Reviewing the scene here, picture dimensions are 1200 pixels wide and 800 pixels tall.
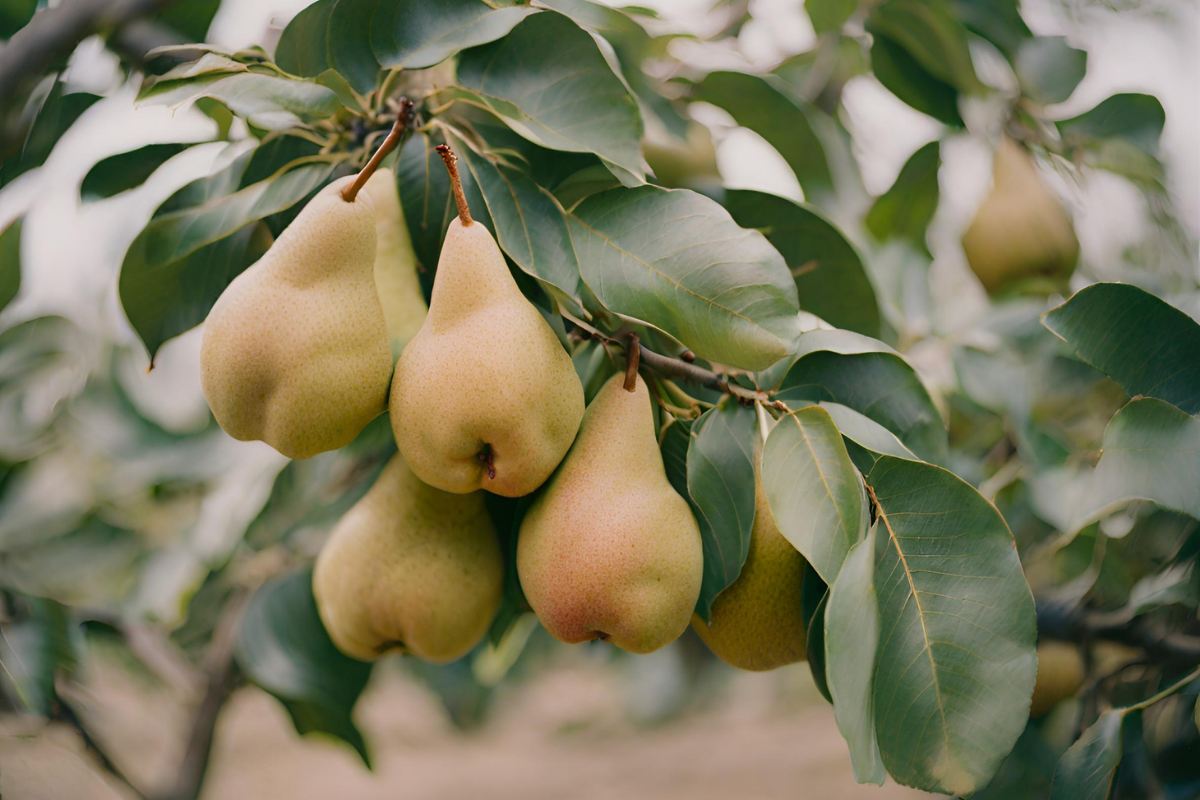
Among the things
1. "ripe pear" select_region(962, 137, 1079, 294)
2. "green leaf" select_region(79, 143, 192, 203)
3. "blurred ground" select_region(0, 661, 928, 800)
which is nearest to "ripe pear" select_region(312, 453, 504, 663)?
"green leaf" select_region(79, 143, 192, 203)

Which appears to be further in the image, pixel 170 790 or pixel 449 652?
pixel 170 790

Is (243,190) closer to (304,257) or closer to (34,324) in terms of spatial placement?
(304,257)

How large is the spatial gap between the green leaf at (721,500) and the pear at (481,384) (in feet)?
0.27

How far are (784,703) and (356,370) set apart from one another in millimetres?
2303

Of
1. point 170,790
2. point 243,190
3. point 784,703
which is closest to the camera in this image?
point 243,190

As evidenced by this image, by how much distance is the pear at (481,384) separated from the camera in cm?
40

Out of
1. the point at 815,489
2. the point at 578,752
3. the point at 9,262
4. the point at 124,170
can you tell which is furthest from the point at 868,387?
the point at 578,752

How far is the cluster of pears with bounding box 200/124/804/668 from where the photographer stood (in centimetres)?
40

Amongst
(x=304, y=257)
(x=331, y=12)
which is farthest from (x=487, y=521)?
(x=331, y=12)

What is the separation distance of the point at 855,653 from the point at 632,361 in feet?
0.71

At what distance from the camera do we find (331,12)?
1.45 feet

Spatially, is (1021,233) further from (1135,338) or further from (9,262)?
(9,262)

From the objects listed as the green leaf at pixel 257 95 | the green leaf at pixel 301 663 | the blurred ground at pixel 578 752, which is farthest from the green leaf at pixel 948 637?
the blurred ground at pixel 578 752

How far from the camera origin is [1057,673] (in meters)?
0.72
